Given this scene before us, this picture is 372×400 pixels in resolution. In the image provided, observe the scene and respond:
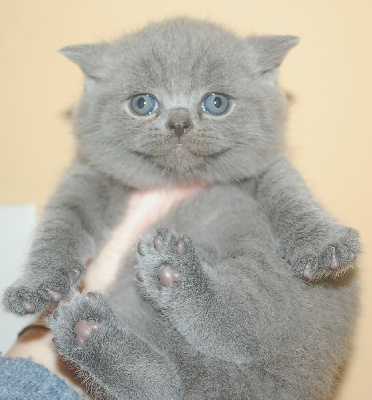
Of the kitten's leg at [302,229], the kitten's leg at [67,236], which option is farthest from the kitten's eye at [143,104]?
the kitten's leg at [302,229]

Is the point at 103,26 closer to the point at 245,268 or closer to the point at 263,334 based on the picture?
the point at 245,268

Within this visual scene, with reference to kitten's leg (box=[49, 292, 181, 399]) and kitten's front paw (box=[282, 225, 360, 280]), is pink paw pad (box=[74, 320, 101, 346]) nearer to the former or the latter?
kitten's leg (box=[49, 292, 181, 399])

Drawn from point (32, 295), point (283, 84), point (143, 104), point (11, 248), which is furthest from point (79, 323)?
point (283, 84)

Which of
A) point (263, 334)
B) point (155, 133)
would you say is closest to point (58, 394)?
point (263, 334)

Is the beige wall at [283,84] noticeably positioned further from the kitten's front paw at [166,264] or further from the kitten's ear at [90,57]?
the kitten's front paw at [166,264]

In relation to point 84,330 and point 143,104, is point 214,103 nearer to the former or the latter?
point 143,104

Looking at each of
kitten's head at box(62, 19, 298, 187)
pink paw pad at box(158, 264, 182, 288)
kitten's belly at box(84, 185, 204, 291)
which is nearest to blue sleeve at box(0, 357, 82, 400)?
kitten's belly at box(84, 185, 204, 291)
